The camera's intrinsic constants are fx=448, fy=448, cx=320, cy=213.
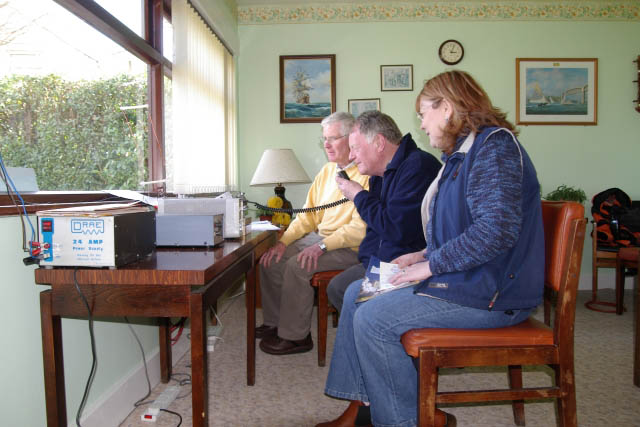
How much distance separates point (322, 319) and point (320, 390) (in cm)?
35

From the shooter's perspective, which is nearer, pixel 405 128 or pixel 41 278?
pixel 41 278

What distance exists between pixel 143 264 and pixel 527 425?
4.84 feet

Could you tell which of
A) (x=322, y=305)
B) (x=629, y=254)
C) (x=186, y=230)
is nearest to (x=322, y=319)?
(x=322, y=305)

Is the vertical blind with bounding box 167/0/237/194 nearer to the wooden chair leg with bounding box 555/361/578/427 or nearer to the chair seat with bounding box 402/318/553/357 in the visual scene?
the chair seat with bounding box 402/318/553/357

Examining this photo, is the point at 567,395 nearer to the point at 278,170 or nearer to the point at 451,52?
the point at 278,170

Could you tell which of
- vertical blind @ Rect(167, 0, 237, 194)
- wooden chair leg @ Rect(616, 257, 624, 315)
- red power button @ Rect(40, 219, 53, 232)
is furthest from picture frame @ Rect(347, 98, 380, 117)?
red power button @ Rect(40, 219, 53, 232)

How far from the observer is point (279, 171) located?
139 inches

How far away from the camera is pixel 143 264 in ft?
3.72

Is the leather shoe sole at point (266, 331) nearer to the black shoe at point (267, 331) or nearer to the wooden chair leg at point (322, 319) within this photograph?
the black shoe at point (267, 331)

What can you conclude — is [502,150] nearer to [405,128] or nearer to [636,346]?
[636,346]

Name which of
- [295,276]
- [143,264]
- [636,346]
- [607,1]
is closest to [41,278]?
[143,264]

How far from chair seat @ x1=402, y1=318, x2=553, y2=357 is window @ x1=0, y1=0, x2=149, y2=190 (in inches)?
51.2

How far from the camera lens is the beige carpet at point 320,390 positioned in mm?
1700

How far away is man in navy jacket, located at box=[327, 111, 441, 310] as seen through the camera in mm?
1554
